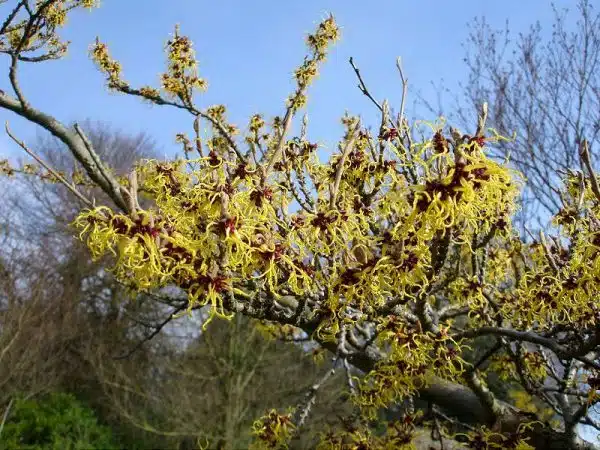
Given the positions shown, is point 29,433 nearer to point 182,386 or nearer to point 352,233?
point 182,386

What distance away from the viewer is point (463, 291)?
325cm

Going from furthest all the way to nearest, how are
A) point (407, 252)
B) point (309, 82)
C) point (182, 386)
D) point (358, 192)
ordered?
point (182, 386) < point (309, 82) < point (358, 192) < point (407, 252)

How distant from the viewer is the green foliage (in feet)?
32.7

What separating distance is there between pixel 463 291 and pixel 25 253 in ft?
52.9

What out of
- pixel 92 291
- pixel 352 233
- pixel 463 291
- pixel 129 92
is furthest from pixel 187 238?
pixel 92 291

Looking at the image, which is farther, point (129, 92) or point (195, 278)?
point (129, 92)

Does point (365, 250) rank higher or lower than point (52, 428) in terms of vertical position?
higher

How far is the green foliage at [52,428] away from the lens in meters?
9.97

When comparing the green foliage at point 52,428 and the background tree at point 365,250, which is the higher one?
the background tree at point 365,250

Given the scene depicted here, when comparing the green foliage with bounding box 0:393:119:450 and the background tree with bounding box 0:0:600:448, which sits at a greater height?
the background tree with bounding box 0:0:600:448

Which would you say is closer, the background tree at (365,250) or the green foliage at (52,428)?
the background tree at (365,250)

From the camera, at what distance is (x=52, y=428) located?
35.8ft

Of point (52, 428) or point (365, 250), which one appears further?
point (52, 428)

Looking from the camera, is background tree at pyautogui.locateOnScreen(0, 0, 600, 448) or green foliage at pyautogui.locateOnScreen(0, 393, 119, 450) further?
green foliage at pyautogui.locateOnScreen(0, 393, 119, 450)
